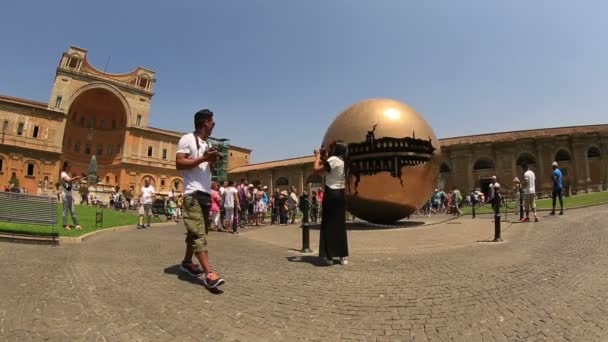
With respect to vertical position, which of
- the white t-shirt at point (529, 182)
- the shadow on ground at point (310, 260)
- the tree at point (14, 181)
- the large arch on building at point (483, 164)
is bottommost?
the shadow on ground at point (310, 260)

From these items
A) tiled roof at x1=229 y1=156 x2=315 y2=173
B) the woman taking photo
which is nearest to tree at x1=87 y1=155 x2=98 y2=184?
tiled roof at x1=229 y1=156 x2=315 y2=173

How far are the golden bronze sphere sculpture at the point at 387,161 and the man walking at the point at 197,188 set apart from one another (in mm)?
5882

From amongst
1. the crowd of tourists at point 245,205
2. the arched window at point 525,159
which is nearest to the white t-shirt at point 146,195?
the crowd of tourists at point 245,205

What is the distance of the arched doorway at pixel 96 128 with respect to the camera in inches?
2121

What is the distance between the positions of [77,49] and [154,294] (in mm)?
62970

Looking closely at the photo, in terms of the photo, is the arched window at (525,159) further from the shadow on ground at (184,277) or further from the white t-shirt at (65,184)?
the shadow on ground at (184,277)

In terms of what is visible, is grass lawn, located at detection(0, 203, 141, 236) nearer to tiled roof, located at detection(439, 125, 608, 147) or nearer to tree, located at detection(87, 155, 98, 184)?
tree, located at detection(87, 155, 98, 184)

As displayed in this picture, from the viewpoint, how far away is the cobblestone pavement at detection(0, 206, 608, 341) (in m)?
2.81

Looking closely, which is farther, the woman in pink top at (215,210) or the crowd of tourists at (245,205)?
the crowd of tourists at (245,205)

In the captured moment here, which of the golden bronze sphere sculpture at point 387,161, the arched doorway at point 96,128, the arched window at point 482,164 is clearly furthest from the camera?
the arched doorway at point 96,128

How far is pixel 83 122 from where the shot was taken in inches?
2217

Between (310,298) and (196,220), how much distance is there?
5.55 ft

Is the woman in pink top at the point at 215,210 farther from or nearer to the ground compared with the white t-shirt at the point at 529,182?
nearer to the ground

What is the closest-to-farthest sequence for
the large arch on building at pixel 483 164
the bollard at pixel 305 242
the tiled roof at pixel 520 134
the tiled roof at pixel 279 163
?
the bollard at pixel 305 242 → the tiled roof at pixel 520 134 → the large arch on building at pixel 483 164 → the tiled roof at pixel 279 163
